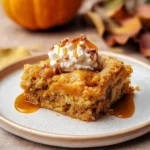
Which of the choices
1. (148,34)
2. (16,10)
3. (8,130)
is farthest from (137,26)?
(8,130)

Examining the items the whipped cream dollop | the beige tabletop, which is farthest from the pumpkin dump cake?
the beige tabletop

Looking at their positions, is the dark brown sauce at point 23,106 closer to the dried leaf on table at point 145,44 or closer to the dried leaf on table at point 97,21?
the dried leaf on table at point 145,44

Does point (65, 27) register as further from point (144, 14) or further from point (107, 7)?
point (144, 14)

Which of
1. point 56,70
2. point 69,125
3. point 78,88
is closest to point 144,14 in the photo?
point 56,70

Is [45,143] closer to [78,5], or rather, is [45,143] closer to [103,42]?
[103,42]

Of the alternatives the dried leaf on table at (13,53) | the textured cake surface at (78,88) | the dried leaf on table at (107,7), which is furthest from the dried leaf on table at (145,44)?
the dried leaf on table at (13,53)

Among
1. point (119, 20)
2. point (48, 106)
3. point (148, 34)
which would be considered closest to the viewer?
point (48, 106)
